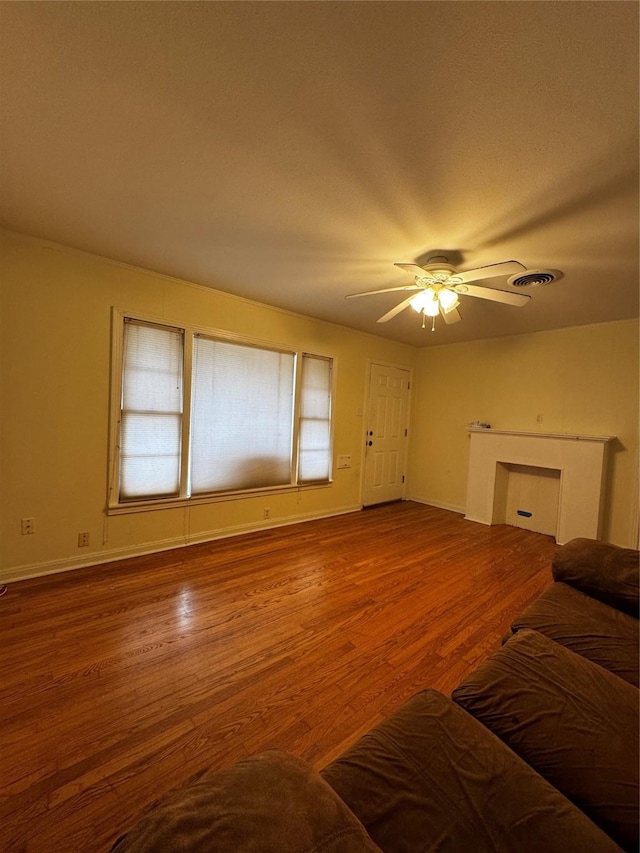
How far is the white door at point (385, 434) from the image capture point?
4965 millimetres

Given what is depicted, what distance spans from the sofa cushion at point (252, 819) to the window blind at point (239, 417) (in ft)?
9.38

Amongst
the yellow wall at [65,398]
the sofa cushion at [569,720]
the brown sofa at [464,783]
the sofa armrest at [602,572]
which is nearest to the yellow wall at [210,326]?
the yellow wall at [65,398]

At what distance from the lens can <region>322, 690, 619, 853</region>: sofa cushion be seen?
0.69 meters

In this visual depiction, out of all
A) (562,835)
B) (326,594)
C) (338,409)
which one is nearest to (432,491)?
(338,409)

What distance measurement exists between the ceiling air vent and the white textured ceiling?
145 mm

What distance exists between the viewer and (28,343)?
2.50m

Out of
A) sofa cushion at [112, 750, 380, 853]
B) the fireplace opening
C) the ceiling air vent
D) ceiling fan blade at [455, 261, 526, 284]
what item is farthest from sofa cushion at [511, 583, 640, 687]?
the fireplace opening

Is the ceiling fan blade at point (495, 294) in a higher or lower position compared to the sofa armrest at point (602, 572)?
higher

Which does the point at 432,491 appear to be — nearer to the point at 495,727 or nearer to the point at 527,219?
the point at 527,219

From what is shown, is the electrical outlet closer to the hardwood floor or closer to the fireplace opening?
the hardwood floor

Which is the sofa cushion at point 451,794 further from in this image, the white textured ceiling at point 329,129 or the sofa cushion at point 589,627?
the white textured ceiling at point 329,129

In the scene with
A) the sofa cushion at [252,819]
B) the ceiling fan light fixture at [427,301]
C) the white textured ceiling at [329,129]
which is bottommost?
the sofa cushion at [252,819]

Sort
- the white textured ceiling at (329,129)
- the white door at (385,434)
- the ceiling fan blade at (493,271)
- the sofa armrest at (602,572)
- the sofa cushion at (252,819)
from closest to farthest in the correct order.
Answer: the sofa cushion at (252,819) < the white textured ceiling at (329,129) < the sofa armrest at (602,572) < the ceiling fan blade at (493,271) < the white door at (385,434)

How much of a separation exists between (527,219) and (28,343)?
11.1ft
